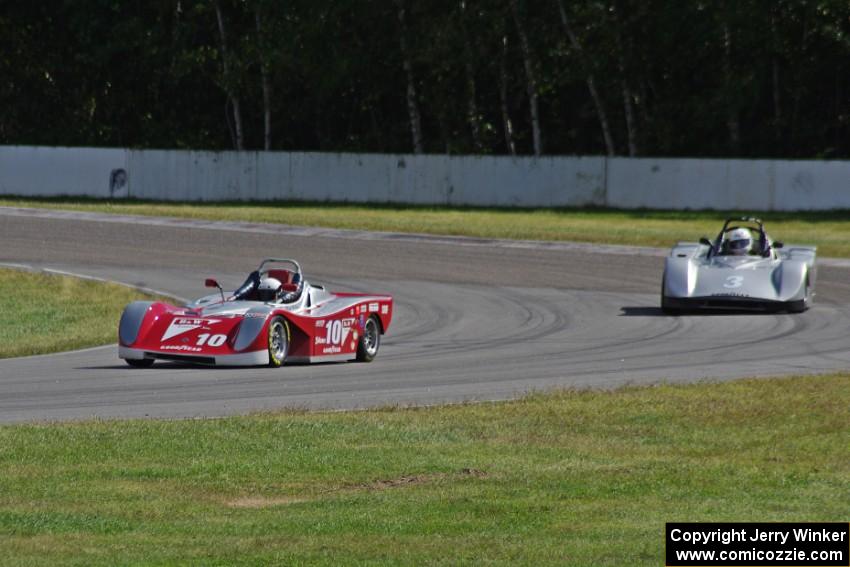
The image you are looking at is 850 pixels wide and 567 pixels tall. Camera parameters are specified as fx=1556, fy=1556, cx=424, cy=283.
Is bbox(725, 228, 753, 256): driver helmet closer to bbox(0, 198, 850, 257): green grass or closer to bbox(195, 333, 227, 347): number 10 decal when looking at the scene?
bbox(195, 333, 227, 347): number 10 decal

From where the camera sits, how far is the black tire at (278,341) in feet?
55.4

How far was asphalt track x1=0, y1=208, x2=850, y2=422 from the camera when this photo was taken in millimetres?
14656

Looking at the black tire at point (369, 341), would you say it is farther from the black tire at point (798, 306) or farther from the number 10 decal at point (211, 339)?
the black tire at point (798, 306)

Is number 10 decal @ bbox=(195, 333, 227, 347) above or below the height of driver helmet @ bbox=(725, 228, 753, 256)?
below

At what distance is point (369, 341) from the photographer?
59.8 feet

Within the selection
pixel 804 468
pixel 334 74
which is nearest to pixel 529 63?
pixel 334 74

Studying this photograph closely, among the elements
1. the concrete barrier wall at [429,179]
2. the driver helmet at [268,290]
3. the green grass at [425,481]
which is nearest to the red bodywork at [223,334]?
the driver helmet at [268,290]

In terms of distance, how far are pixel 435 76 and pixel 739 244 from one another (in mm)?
A: 29963

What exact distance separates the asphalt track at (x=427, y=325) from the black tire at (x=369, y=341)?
212 mm

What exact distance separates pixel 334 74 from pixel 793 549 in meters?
45.4

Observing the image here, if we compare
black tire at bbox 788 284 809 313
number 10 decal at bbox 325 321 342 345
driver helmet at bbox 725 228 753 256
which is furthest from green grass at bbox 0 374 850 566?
driver helmet at bbox 725 228 753 256

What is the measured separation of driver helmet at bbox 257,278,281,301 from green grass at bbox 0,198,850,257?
17847mm

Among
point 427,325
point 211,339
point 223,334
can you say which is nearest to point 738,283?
point 427,325

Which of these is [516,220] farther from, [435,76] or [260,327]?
[260,327]
